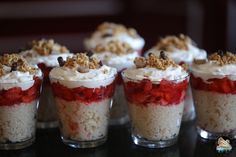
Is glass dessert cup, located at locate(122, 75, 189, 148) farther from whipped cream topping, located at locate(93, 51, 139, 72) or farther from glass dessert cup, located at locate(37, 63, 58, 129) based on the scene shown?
glass dessert cup, located at locate(37, 63, 58, 129)

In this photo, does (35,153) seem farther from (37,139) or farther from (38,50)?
(38,50)

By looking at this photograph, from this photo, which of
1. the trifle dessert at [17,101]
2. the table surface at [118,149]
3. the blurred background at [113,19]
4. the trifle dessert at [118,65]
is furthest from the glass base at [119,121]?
the blurred background at [113,19]

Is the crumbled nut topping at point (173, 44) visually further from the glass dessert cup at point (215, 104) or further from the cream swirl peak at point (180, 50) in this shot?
the glass dessert cup at point (215, 104)

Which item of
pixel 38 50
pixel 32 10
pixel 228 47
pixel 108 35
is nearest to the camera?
pixel 38 50

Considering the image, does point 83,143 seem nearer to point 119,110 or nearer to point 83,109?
point 83,109

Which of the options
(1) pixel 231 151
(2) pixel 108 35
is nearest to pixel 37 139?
(1) pixel 231 151

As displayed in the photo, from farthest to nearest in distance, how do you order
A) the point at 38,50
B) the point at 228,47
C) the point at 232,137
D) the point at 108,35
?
the point at 228,47, the point at 108,35, the point at 38,50, the point at 232,137
